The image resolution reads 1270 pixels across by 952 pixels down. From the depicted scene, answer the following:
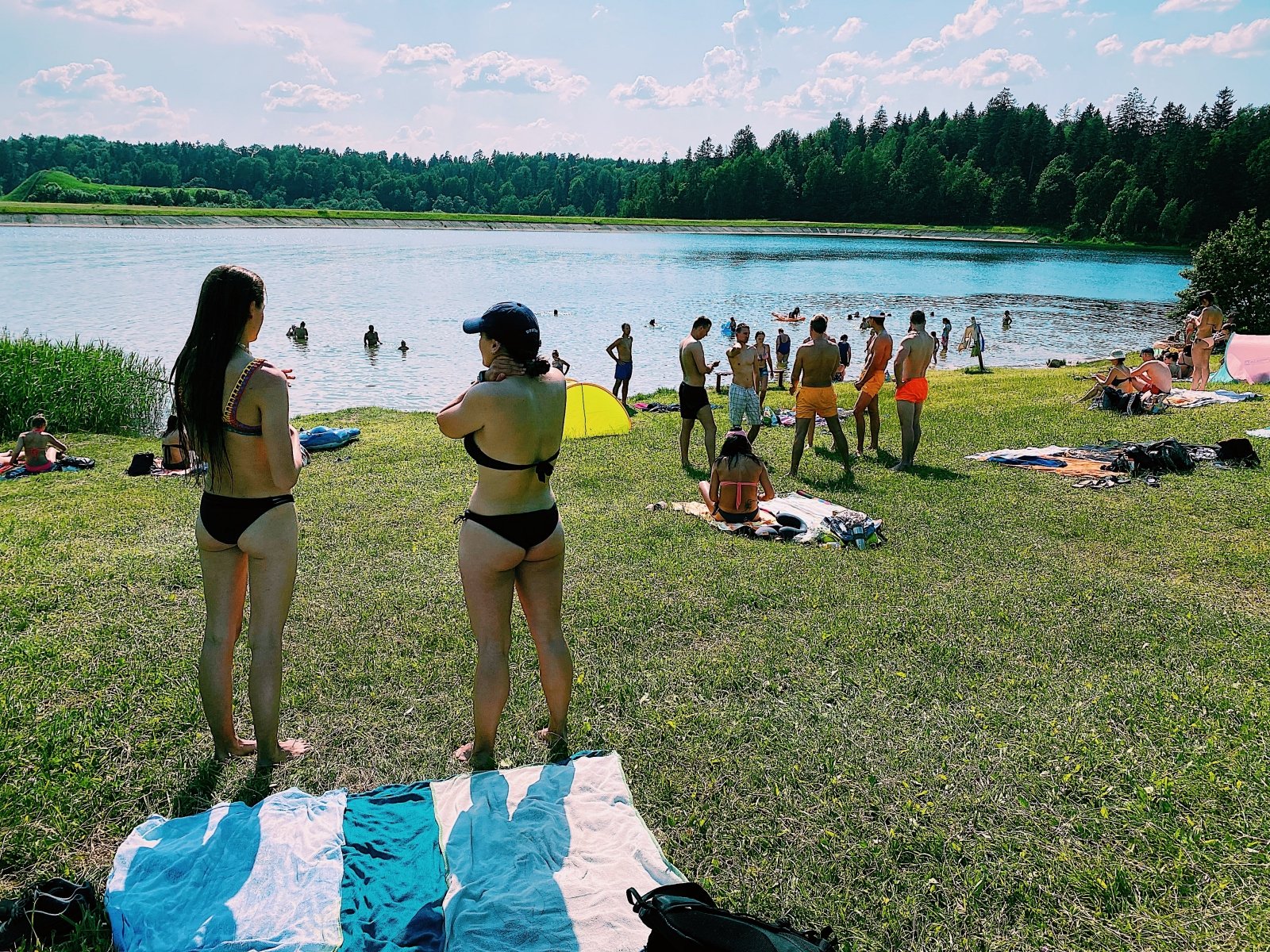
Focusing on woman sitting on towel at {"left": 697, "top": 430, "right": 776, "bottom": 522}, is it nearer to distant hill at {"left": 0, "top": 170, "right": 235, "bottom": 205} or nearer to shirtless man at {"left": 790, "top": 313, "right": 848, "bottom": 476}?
shirtless man at {"left": 790, "top": 313, "right": 848, "bottom": 476}

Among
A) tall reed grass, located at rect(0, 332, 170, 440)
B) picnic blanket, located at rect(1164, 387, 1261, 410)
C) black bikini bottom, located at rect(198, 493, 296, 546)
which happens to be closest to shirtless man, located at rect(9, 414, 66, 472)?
tall reed grass, located at rect(0, 332, 170, 440)

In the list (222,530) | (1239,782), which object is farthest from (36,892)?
(1239,782)

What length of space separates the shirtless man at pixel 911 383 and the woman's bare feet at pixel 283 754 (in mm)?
8602

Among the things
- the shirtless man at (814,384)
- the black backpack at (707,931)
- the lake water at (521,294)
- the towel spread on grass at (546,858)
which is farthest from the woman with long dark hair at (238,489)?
the lake water at (521,294)

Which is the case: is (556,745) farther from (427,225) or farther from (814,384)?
(427,225)

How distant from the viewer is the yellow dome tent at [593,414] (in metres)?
14.0

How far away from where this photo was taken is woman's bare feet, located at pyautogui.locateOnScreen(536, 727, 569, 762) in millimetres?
4371

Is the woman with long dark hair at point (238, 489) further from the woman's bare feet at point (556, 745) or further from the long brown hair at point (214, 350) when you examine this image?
the woman's bare feet at point (556, 745)

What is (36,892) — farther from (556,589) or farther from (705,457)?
(705,457)

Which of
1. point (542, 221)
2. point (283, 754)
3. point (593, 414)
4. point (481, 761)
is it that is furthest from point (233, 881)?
point (542, 221)

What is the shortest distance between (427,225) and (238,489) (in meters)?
111

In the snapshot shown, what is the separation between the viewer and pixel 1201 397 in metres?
14.6

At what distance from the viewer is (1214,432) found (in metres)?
12.2

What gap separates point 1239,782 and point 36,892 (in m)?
5.34
